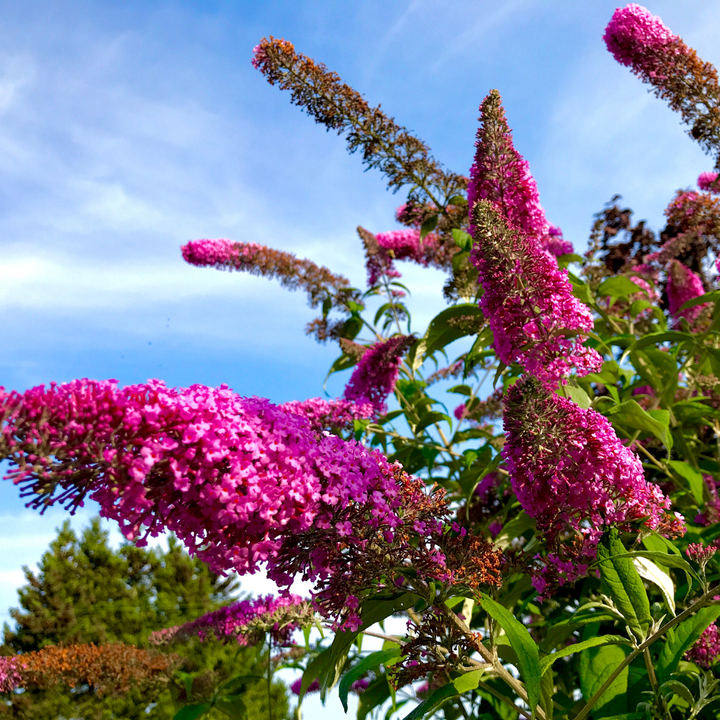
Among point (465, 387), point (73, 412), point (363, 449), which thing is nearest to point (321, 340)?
point (465, 387)

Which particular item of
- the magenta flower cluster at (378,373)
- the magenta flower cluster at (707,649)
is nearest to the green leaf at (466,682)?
the magenta flower cluster at (707,649)

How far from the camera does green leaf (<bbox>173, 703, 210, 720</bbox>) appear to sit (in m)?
3.29

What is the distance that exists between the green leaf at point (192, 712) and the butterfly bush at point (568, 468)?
7.99ft

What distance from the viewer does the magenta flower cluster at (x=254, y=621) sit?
309 centimetres

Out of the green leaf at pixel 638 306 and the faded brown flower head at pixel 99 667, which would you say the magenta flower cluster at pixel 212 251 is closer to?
the green leaf at pixel 638 306

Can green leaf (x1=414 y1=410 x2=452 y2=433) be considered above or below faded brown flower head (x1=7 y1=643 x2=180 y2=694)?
above

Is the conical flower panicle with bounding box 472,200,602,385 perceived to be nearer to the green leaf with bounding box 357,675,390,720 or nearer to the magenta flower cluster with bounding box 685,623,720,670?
the magenta flower cluster with bounding box 685,623,720,670

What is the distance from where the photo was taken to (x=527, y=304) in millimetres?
2250

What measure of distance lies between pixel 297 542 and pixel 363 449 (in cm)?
32

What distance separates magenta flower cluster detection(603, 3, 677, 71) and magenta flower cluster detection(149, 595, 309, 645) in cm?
373

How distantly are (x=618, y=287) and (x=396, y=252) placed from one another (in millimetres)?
2072

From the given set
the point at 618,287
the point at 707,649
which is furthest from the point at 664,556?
the point at 618,287

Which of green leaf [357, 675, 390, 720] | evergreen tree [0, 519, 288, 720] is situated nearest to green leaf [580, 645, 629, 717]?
green leaf [357, 675, 390, 720]

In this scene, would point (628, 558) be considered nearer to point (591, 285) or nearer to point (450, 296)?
point (450, 296)
